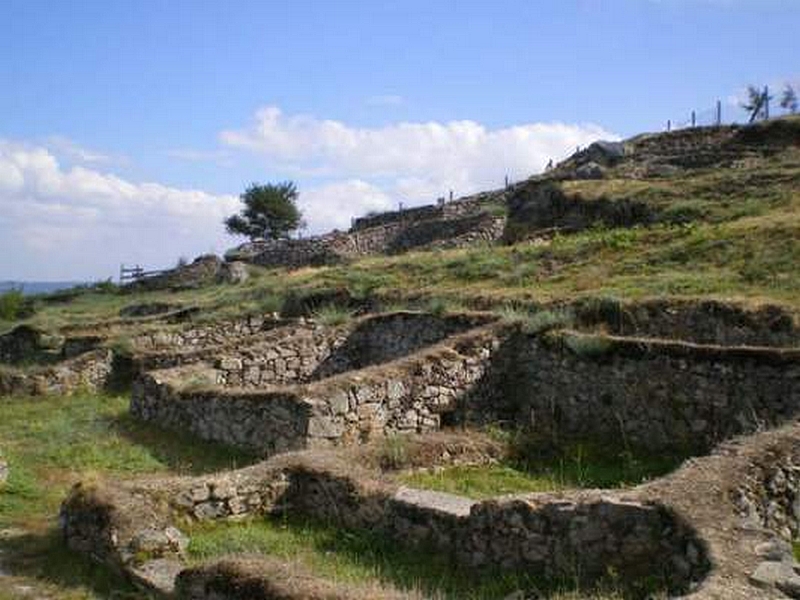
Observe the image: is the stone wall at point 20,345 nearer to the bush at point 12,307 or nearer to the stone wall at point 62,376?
the stone wall at point 62,376

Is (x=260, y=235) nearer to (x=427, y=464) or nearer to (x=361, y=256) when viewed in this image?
(x=361, y=256)

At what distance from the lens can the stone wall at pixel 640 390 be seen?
36.4 feet

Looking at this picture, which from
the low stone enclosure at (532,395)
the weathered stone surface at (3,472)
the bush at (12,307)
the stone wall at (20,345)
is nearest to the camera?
the low stone enclosure at (532,395)

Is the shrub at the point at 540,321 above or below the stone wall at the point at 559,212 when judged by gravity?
below

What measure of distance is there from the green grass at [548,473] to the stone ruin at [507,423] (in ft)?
1.81

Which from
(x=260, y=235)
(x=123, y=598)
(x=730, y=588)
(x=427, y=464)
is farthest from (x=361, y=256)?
(x=730, y=588)

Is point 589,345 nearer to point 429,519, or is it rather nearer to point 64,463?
point 429,519

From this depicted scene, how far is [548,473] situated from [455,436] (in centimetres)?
→ 148

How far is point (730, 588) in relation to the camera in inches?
234

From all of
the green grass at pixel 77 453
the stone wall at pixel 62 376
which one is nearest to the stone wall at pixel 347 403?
the green grass at pixel 77 453

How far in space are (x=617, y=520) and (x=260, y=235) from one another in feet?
193

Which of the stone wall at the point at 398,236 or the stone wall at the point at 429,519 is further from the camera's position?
the stone wall at the point at 398,236

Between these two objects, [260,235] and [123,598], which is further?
[260,235]

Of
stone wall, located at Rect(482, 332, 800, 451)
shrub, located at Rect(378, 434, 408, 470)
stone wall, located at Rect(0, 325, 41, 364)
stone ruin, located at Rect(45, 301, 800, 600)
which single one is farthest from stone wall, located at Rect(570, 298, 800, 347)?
stone wall, located at Rect(0, 325, 41, 364)
